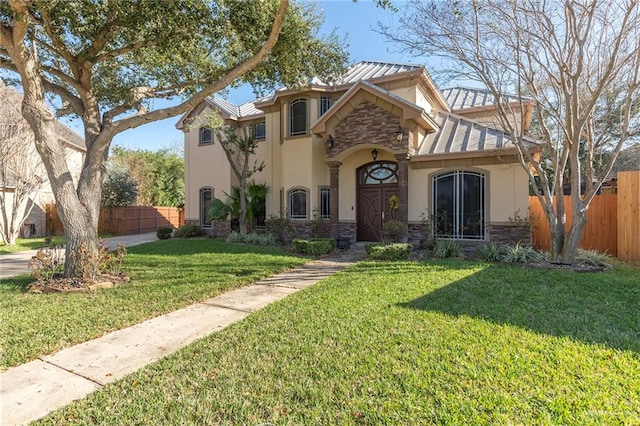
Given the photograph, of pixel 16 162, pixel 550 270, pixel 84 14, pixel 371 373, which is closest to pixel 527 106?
pixel 550 270

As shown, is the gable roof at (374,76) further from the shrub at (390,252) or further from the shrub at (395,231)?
the shrub at (390,252)

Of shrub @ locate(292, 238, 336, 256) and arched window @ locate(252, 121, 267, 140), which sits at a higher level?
arched window @ locate(252, 121, 267, 140)

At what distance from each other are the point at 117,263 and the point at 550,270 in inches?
430

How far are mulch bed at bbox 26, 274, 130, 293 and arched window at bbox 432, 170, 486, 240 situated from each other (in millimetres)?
10418

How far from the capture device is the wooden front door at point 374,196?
535 inches

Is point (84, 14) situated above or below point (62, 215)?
above

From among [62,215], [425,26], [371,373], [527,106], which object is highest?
[425,26]

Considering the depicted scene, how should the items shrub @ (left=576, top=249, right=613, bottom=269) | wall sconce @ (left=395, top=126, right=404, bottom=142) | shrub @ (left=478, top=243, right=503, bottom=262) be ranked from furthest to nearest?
1. wall sconce @ (left=395, top=126, right=404, bottom=142)
2. shrub @ (left=478, top=243, right=503, bottom=262)
3. shrub @ (left=576, top=249, right=613, bottom=269)

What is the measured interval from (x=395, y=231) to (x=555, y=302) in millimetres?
5913

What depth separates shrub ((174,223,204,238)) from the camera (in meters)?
17.4

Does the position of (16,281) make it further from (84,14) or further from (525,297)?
(525,297)

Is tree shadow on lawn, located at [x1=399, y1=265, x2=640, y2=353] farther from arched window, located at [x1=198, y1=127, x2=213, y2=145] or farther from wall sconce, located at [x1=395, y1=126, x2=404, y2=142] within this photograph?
arched window, located at [x1=198, y1=127, x2=213, y2=145]

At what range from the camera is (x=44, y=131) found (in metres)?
6.98

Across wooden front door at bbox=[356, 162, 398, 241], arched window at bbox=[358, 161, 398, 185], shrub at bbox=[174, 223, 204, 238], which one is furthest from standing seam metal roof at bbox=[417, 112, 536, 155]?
shrub at bbox=[174, 223, 204, 238]
